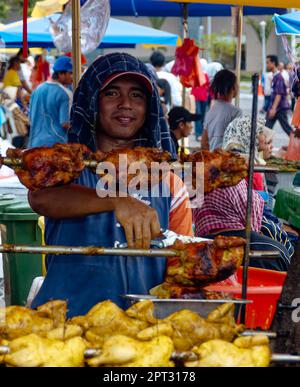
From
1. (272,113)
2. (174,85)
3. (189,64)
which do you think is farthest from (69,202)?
(272,113)

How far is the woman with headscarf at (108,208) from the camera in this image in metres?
2.57

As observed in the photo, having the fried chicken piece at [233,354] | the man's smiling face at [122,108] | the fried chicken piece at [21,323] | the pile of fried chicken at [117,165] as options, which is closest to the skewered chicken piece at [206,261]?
the pile of fried chicken at [117,165]

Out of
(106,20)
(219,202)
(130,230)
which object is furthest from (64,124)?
(130,230)

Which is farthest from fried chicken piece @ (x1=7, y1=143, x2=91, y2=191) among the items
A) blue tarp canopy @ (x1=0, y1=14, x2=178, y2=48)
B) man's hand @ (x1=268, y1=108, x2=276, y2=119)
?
man's hand @ (x1=268, y1=108, x2=276, y2=119)

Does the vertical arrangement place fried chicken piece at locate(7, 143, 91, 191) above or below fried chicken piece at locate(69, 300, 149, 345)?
above

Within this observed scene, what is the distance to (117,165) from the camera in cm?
258

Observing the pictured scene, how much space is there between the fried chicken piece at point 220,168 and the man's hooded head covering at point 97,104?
1.51 ft

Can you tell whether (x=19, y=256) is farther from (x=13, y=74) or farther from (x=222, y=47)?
(x=222, y=47)

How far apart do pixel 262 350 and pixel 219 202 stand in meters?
2.42

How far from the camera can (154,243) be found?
8.57 feet

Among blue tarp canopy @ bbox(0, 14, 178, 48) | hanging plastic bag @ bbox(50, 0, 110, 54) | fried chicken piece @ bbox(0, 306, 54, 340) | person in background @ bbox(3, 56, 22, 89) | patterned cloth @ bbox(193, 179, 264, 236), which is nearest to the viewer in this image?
fried chicken piece @ bbox(0, 306, 54, 340)

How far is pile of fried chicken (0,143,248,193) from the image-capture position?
2.53m

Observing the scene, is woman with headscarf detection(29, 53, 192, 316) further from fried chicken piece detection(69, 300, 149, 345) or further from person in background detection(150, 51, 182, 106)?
person in background detection(150, 51, 182, 106)

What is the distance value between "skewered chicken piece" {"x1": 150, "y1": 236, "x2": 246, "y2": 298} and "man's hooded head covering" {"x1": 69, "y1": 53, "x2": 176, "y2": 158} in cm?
68
